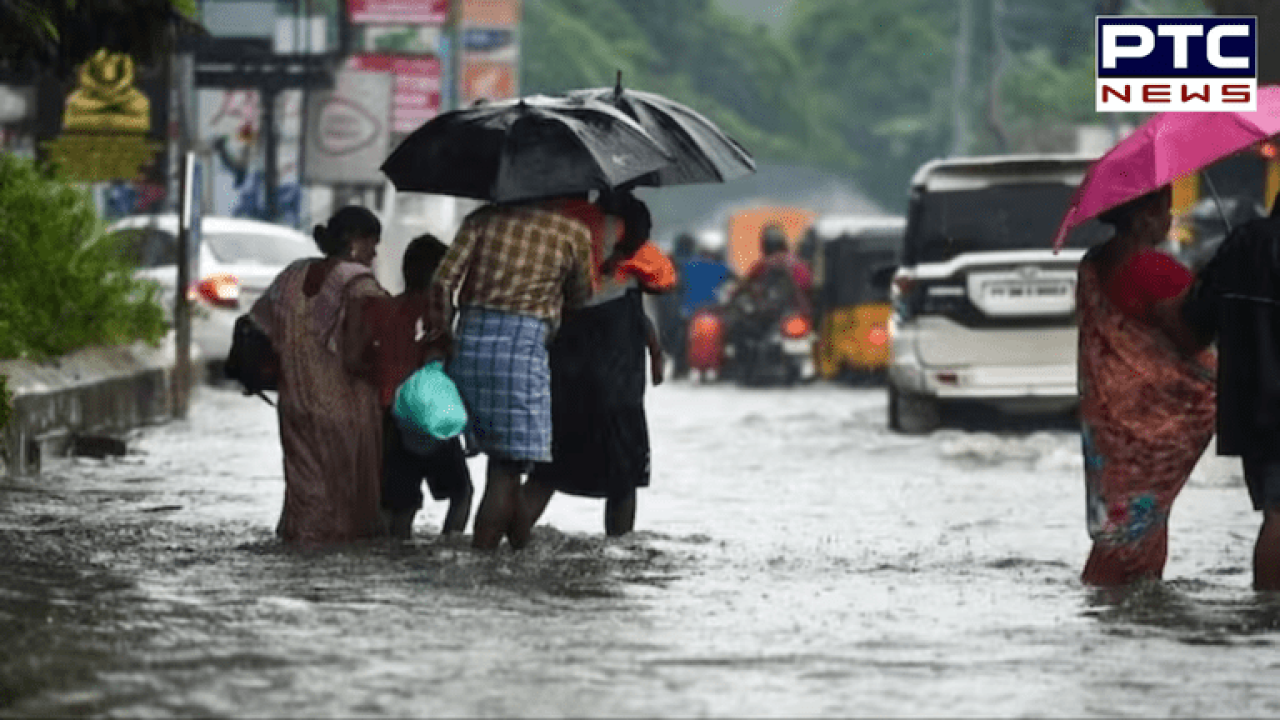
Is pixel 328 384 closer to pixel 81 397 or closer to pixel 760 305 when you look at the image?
pixel 81 397

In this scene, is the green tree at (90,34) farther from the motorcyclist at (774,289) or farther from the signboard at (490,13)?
the signboard at (490,13)

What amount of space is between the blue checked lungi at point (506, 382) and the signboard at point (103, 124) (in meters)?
15.8

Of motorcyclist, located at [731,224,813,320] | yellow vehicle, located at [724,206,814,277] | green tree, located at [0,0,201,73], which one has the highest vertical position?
green tree, located at [0,0,201,73]

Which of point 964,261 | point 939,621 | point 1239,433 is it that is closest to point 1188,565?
point 1239,433

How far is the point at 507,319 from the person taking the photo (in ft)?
40.8

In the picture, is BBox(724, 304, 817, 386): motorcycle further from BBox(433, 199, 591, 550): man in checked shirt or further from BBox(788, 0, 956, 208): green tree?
BBox(788, 0, 956, 208): green tree

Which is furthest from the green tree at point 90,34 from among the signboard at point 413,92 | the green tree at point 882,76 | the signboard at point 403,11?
the green tree at point 882,76

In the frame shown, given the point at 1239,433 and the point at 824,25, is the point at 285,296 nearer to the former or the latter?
the point at 1239,433

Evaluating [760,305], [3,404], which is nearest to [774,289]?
[760,305]

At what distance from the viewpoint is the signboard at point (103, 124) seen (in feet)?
94.0

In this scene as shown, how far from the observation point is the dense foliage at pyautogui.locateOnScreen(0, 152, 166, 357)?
18.2 meters

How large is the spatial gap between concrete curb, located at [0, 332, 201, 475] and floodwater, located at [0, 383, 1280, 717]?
355 mm

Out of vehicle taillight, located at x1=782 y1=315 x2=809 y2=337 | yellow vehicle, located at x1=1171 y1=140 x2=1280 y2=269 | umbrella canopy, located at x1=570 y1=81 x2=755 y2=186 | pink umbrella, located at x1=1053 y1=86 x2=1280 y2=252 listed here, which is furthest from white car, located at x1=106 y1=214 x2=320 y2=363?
pink umbrella, located at x1=1053 y1=86 x2=1280 y2=252

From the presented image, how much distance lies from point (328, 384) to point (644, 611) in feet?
8.73
